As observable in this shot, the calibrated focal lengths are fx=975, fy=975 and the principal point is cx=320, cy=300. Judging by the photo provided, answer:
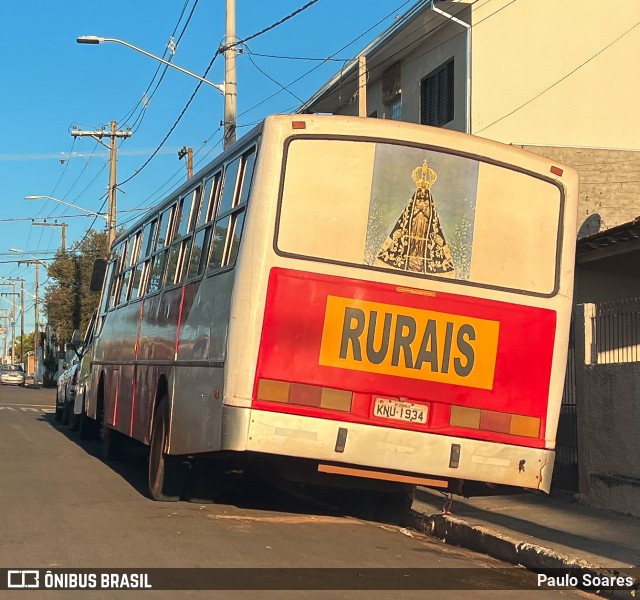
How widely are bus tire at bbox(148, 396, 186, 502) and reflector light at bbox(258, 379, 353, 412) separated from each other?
2.39 metres

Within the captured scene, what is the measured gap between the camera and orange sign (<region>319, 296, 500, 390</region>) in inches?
313

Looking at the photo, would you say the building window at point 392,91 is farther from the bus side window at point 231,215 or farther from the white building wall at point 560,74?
the bus side window at point 231,215

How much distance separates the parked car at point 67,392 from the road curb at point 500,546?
1240 centimetres

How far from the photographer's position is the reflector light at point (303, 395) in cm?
780

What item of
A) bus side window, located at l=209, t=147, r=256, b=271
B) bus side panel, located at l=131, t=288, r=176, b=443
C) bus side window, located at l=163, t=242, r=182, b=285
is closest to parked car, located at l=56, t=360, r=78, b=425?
bus side panel, located at l=131, t=288, r=176, b=443

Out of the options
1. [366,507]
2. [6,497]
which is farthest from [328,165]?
[6,497]


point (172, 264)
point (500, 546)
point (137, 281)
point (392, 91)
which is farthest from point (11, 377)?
point (500, 546)

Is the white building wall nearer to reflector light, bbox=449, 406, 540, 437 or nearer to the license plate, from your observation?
reflector light, bbox=449, 406, 540, 437

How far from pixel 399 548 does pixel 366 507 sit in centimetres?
233

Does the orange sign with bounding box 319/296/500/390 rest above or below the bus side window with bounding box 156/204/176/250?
below

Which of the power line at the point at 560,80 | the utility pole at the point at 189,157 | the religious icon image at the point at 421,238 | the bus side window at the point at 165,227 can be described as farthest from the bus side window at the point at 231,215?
the utility pole at the point at 189,157

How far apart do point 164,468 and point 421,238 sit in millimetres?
3770

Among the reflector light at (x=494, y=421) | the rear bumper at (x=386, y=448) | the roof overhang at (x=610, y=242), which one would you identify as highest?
the roof overhang at (x=610, y=242)

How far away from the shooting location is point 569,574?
7516 mm
